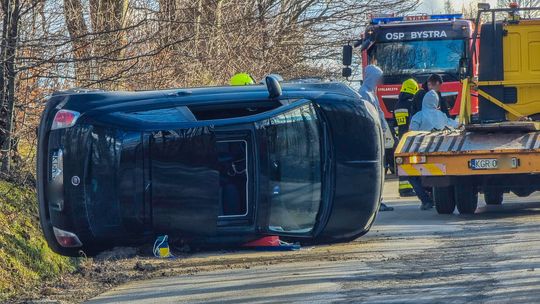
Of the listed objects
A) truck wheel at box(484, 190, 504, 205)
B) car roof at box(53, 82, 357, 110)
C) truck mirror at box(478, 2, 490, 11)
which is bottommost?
truck wheel at box(484, 190, 504, 205)

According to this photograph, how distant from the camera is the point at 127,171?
909 centimetres

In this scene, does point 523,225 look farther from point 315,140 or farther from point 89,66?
point 89,66

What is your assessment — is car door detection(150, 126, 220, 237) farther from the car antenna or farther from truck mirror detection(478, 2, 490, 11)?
truck mirror detection(478, 2, 490, 11)

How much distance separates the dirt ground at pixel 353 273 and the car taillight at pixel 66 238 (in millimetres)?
402

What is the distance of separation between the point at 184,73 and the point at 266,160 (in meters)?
7.19

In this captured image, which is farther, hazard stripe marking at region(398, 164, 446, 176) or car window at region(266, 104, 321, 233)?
Answer: hazard stripe marking at region(398, 164, 446, 176)

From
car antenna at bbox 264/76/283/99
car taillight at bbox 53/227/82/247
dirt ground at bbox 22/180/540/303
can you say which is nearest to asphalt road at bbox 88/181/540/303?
dirt ground at bbox 22/180/540/303

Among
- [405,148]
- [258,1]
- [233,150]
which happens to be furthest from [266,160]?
[258,1]

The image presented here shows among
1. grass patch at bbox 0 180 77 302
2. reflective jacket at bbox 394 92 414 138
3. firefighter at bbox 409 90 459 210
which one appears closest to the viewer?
grass patch at bbox 0 180 77 302

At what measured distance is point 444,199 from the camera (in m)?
13.4

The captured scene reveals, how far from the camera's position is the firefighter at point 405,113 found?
15891 millimetres

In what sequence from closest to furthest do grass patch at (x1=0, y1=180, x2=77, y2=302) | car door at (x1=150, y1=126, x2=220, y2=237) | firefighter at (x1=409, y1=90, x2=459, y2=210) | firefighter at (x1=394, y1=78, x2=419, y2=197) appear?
car door at (x1=150, y1=126, x2=220, y2=237) → grass patch at (x1=0, y1=180, x2=77, y2=302) → firefighter at (x1=409, y1=90, x2=459, y2=210) → firefighter at (x1=394, y1=78, x2=419, y2=197)

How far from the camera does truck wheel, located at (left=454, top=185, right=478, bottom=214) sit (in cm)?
1309

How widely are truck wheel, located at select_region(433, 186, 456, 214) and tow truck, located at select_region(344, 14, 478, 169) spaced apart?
7886 millimetres
